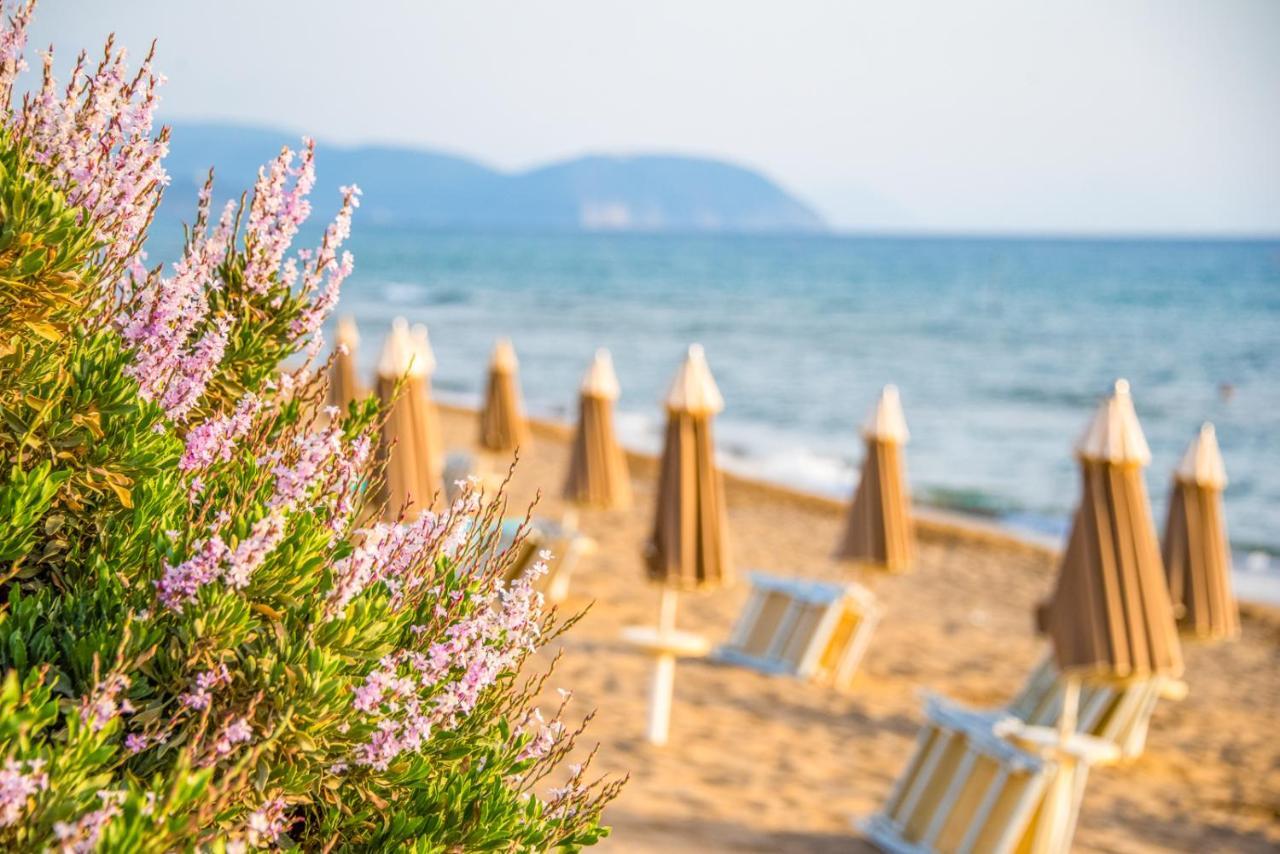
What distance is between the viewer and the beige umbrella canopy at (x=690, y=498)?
7180 millimetres

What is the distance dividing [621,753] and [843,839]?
145 cm

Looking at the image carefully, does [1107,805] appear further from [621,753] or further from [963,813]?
[621,753]

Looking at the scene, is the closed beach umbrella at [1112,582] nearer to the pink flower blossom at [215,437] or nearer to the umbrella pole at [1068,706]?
the umbrella pole at [1068,706]

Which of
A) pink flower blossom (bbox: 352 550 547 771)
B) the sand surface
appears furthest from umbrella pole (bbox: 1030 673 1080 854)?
pink flower blossom (bbox: 352 550 547 771)

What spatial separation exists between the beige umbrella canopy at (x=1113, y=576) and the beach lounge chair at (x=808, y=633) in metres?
3.21

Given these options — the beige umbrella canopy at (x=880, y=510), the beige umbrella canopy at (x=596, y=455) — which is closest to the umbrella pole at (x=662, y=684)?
the beige umbrella canopy at (x=880, y=510)

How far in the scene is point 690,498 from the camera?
23.7 feet

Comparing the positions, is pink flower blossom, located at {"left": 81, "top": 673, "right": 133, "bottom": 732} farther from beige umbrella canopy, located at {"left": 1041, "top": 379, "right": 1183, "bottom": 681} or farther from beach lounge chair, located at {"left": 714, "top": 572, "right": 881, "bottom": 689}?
beach lounge chair, located at {"left": 714, "top": 572, "right": 881, "bottom": 689}

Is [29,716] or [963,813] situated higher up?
[29,716]

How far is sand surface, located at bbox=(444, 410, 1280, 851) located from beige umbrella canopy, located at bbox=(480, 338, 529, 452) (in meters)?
1.57

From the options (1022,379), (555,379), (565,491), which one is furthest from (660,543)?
(1022,379)

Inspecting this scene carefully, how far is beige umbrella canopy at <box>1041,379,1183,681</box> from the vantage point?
19.3 ft

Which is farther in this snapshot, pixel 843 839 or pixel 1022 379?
pixel 1022 379

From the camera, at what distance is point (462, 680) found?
1.58m
